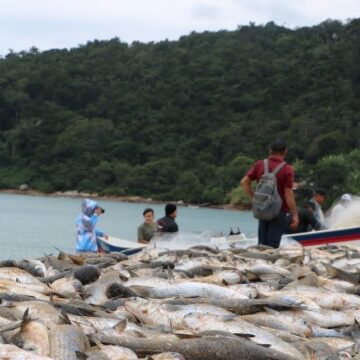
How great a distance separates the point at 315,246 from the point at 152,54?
91.5 metres

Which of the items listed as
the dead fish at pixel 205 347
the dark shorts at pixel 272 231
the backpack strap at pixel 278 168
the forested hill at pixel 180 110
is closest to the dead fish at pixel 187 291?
the dead fish at pixel 205 347

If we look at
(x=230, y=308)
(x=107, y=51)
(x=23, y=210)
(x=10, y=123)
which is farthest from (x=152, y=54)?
(x=230, y=308)

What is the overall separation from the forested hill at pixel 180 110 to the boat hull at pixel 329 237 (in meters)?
51.0

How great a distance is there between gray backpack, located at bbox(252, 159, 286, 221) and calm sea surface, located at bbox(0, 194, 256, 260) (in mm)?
17239

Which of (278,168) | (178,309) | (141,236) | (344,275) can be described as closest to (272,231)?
(278,168)

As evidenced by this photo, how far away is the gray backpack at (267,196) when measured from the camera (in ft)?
34.4

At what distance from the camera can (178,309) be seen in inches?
245

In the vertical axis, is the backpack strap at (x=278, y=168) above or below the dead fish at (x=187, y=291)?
above

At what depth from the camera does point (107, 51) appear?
10531 centimetres

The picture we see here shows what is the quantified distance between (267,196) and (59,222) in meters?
44.0

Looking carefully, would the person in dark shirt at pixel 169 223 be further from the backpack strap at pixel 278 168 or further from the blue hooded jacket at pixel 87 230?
the backpack strap at pixel 278 168

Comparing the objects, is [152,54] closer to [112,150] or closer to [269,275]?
[112,150]

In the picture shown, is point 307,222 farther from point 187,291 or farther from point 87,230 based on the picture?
point 187,291

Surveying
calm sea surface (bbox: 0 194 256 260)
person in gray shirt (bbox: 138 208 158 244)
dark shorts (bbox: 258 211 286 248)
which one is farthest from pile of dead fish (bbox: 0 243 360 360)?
calm sea surface (bbox: 0 194 256 260)
